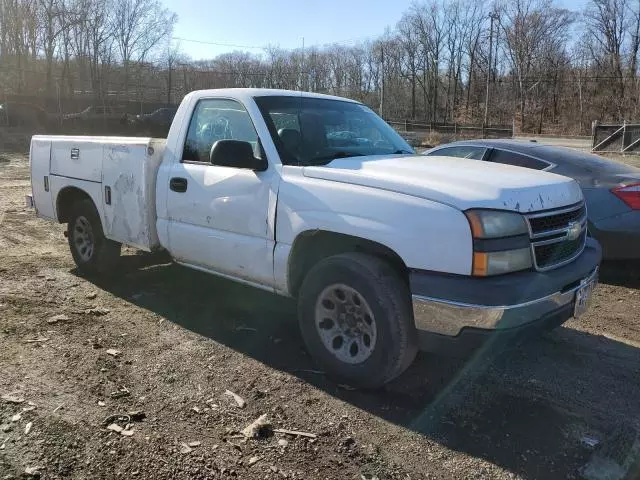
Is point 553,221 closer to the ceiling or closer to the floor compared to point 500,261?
closer to the ceiling

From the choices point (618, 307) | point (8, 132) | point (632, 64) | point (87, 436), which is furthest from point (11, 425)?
point (632, 64)

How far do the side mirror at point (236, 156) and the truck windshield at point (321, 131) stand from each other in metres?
0.20

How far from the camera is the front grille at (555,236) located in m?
3.31

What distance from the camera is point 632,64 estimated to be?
199ft

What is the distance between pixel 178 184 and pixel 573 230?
3.05 m

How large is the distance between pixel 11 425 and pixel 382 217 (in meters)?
2.45

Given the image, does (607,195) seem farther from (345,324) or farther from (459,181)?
(345,324)

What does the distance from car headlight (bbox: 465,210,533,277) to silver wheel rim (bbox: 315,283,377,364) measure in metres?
0.78

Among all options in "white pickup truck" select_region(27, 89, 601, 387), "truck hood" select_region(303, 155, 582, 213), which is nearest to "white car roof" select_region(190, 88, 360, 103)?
"white pickup truck" select_region(27, 89, 601, 387)

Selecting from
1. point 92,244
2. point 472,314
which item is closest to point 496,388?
point 472,314

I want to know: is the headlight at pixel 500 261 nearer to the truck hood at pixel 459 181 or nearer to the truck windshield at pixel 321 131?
the truck hood at pixel 459 181

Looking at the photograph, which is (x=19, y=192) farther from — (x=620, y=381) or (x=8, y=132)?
(x=8, y=132)

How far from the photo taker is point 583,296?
3.63 meters

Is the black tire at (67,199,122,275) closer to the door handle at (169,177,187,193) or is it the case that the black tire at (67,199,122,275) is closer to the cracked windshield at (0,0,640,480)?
the cracked windshield at (0,0,640,480)
